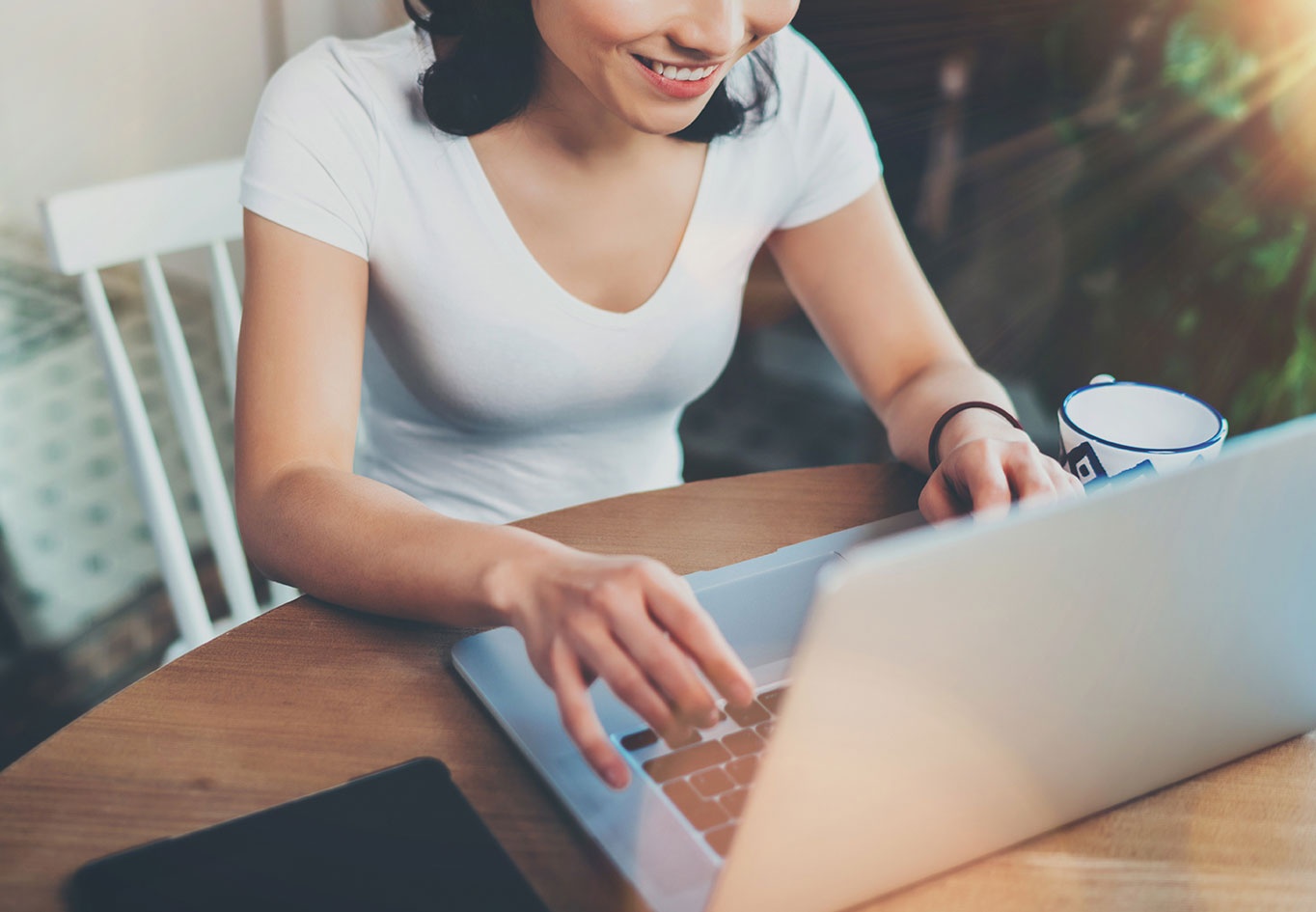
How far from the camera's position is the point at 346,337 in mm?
895

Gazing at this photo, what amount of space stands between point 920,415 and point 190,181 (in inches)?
29.7

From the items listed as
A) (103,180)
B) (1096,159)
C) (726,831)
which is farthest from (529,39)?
(1096,159)

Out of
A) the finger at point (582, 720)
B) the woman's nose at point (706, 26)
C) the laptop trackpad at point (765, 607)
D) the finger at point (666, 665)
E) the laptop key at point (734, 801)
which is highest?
the woman's nose at point (706, 26)

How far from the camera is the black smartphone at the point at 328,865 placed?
19.7 inches

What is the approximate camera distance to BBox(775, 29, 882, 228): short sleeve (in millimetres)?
1118

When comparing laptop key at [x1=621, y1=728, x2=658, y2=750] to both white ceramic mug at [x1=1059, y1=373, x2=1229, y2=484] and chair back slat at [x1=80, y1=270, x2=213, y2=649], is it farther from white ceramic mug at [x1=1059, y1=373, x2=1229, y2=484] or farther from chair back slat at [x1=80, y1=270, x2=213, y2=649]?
chair back slat at [x1=80, y1=270, x2=213, y2=649]

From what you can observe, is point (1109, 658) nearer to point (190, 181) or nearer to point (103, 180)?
point (190, 181)

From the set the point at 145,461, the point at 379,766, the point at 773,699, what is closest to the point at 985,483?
the point at 773,699

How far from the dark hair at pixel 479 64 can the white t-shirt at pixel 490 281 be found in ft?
0.07

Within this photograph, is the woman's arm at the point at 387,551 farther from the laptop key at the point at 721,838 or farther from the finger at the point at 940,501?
the finger at the point at 940,501

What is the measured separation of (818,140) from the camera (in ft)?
3.67

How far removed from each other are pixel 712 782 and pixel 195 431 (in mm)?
813

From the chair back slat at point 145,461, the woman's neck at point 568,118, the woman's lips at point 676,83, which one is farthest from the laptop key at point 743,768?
the chair back slat at point 145,461

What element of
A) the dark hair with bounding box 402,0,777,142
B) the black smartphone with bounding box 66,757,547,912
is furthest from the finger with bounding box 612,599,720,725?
the dark hair with bounding box 402,0,777,142
